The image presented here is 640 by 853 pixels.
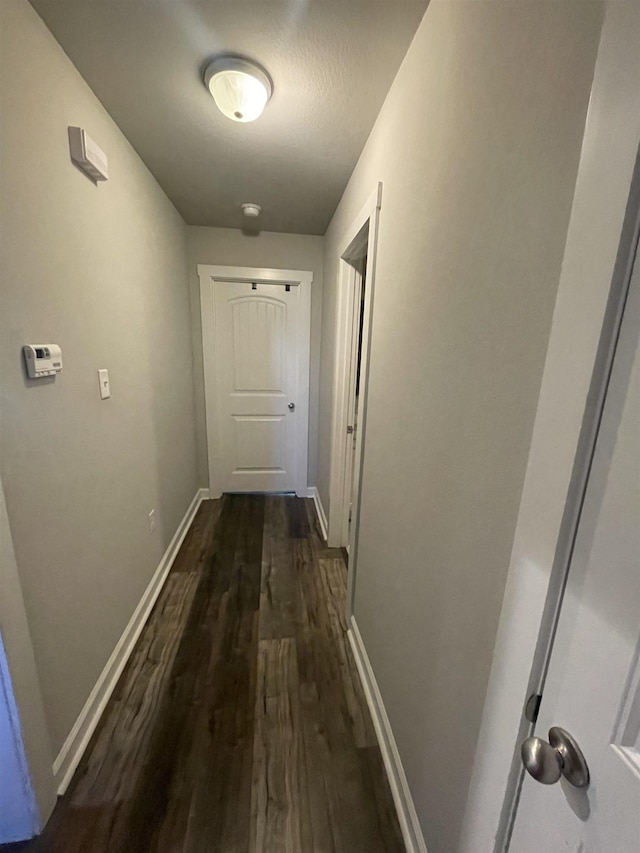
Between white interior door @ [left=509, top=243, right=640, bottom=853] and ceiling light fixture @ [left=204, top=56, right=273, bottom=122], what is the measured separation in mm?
1442

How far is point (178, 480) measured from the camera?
99.3 inches

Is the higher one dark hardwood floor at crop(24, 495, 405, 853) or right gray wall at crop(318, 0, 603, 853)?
right gray wall at crop(318, 0, 603, 853)

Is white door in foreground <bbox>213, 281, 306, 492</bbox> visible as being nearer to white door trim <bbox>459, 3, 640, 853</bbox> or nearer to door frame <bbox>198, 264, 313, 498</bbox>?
door frame <bbox>198, 264, 313, 498</bbox>

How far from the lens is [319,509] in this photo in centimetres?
302

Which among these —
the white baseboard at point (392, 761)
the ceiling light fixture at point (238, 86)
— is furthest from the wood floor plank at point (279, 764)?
the ceiling light fixture at point (238, 86)

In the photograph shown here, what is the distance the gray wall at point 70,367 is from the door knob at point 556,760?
1.21 m

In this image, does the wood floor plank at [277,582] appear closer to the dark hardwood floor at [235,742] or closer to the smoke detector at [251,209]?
the dark hardwood floor at [235,742]

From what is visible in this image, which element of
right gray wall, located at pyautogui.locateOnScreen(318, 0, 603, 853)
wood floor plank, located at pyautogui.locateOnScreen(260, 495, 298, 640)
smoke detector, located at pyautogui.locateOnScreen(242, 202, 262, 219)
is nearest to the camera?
right gray wall, located at pyautogui.locateOnScreen(318, 0, 603, 853)

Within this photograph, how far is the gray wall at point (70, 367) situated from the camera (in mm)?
933

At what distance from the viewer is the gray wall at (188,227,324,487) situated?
2.75 metres

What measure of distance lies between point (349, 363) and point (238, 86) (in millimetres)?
1377

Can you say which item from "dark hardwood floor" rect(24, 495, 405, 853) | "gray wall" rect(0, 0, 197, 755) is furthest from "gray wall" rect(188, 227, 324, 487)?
"dark hardwood floor" rect(24, 495, 405, 853)

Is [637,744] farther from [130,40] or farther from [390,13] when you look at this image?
[130,40]

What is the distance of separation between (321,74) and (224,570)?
2.50 meters
